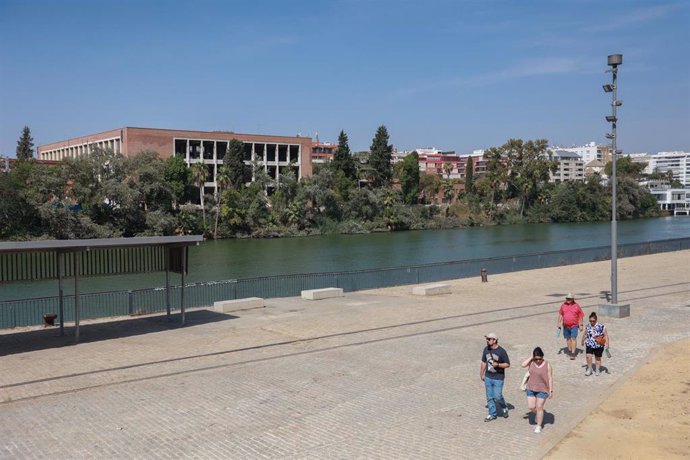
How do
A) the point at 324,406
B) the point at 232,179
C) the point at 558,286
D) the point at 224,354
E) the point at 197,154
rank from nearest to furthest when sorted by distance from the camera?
the point at 324,406
the point at 224,354
the point at 558,286
the point at 232,179
the point at 197,154

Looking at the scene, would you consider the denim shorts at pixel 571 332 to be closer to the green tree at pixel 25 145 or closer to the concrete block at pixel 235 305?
the concrete block at pixel 235 305

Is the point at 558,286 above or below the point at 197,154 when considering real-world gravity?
below

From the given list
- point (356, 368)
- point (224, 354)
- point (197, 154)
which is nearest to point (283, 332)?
point (224, 354)

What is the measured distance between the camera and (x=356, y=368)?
14.6 meters

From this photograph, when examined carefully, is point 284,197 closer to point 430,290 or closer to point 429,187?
point 429,187

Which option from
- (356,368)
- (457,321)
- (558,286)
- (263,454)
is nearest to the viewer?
(263,454)

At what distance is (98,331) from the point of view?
19047 mm

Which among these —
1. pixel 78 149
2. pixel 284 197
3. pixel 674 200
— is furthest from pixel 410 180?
pixel 674 200

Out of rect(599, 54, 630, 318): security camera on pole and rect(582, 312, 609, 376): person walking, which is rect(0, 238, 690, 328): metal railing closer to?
rect(599, 54, 630, 318): security camera on pole

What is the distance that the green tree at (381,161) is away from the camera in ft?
358

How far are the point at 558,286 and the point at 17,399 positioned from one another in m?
23.4

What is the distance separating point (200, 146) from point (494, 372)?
9601 cm

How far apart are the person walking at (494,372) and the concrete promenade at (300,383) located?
0.28m

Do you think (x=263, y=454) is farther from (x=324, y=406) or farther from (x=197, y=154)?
(x=197, y=154)
